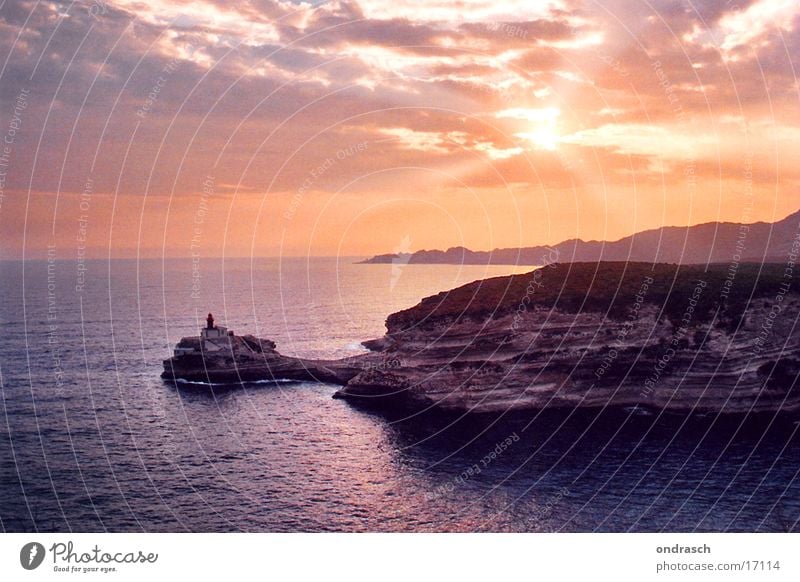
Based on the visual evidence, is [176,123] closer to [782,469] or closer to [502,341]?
[502,341]

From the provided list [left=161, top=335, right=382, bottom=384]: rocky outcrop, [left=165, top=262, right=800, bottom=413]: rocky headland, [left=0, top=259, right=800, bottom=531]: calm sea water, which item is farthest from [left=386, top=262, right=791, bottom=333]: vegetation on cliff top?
[left=161, top=335, right=382, bottom=384]: rocky outcrop

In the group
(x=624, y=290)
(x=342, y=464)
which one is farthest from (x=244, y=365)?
(x=624, y=290)

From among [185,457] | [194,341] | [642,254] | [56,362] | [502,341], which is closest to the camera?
[185,457]

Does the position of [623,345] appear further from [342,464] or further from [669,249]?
[342,464]

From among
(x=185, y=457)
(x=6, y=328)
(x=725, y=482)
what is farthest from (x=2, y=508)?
(x=6, y=328)

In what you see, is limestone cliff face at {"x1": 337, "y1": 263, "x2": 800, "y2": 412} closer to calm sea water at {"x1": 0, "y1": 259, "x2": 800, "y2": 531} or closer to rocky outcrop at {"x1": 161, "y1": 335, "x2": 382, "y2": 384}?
calm sea water at {"x1": 0, "y1": 259, "x2": 800, "y2": 531}
